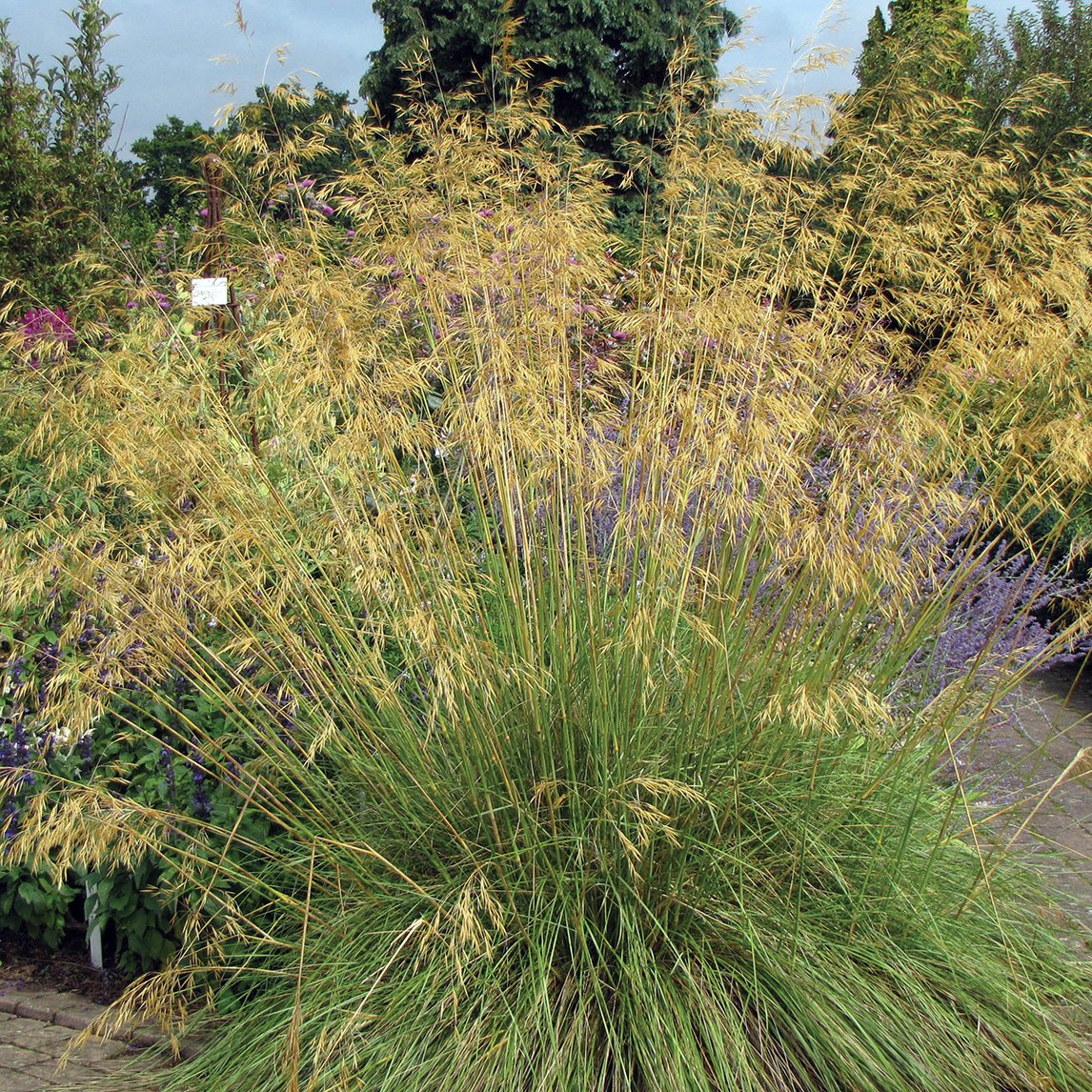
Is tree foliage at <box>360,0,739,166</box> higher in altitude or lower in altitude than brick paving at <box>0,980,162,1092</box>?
higher

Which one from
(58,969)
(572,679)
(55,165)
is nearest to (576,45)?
(55,165)

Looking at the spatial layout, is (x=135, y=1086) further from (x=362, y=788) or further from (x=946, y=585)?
(x=946, y=585)

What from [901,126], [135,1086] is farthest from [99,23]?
[135,1086]

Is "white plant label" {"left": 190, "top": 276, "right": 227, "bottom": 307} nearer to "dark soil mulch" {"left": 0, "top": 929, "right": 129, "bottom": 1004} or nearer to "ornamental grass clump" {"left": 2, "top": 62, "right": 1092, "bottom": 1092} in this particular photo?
"ornamental grass clump" {"left": 2, "top": 62, "right": 1092, "bottom": 1092}

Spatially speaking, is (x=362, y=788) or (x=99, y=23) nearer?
(x=362, y=788)

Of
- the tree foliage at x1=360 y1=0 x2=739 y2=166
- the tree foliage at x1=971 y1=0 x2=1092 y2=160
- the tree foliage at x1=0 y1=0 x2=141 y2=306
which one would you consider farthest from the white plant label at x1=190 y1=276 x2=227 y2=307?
the tree foliage at x1=360 y1=0 x2=739 y2=166

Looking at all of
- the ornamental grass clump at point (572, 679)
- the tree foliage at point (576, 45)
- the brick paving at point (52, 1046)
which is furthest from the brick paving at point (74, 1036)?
the tree foliage at point (576, 45)

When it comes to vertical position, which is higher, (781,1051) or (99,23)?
(99,23)

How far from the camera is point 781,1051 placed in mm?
2418

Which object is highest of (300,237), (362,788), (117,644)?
(300,237)

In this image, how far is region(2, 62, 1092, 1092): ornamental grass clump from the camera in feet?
7.80

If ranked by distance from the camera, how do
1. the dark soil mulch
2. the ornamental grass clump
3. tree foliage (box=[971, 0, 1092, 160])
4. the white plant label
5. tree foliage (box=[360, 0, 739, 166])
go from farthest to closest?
1. tree foliage (box=[360, 0, 739, 166])
2. tree foliage (box=[971, 0, 1092, 160])
3. the white plant label
4. the dark soil mulch
5. the ornamental grass clump

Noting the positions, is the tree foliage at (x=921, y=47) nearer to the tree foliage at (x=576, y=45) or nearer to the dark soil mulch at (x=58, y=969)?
the tree foliage at (x=576, y=45)

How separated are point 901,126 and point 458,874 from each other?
297cm
